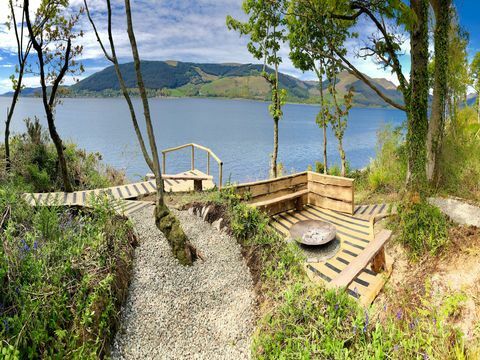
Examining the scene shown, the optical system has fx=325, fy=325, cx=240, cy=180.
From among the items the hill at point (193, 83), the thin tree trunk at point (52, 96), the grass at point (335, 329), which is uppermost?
the hill at point (193, 83)

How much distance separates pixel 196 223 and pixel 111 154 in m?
20.4

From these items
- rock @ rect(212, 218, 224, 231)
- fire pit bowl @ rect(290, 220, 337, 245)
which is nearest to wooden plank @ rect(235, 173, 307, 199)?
fire pit bowl @ rect(290, 220, 337, 245)

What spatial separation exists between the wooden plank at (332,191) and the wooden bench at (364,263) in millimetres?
3188

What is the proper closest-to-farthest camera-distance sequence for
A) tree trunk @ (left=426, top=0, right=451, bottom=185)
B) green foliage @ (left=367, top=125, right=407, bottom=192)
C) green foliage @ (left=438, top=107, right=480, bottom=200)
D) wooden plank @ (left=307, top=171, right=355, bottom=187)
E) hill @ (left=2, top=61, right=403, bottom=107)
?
1. green foliage @ (left=438, top=107, right=480, bottom=200)
2. tree trunk @ (left=426, top=0, right=451, bottom=185)
3. wooden plank @ (left=307, top=171, right=355, bottom=187)
4. green foliage @ (left=367, top=125, right=407, bottom=192)
5. hill @ (left=2, top=61, right=403, bottom=107)

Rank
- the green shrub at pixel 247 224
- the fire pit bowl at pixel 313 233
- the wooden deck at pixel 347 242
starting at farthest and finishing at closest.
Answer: the fire pit bowl at pixel 313 233, the wooden deck at pixel 347 242, the green shrub at pixel 247 224

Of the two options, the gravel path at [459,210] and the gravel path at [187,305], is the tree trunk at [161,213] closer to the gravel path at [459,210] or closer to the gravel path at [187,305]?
the gravel path at [187,305]

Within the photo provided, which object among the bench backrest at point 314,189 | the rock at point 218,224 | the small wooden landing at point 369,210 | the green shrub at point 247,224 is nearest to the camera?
the green shrub at point 247,224

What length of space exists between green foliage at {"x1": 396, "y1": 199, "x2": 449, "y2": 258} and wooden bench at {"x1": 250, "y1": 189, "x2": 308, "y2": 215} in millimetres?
2741

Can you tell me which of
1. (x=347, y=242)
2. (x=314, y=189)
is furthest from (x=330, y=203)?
(x=347, y=242)

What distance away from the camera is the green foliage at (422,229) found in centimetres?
506

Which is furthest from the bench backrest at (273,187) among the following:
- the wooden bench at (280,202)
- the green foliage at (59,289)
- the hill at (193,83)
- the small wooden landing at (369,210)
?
the hill at (193,83)

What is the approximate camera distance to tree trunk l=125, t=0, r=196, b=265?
352cm

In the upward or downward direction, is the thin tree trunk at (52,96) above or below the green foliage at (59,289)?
above

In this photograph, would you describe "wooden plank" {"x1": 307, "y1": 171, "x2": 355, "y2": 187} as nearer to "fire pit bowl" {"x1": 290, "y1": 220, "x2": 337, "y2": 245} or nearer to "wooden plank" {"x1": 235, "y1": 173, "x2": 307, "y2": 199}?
"wooden plank" {"x1": 235, "y1": 173, "x2": 307, "y2": 199}
